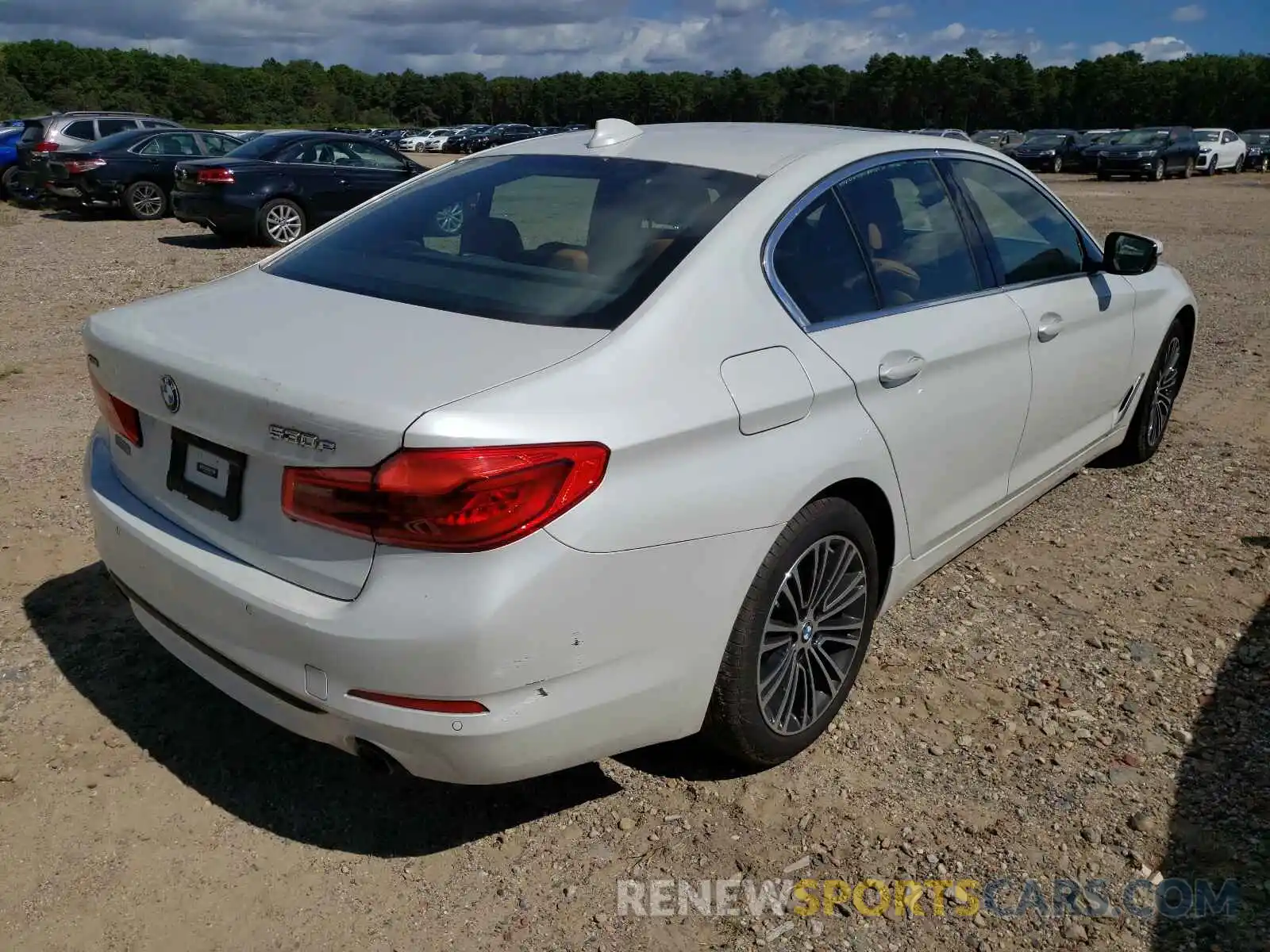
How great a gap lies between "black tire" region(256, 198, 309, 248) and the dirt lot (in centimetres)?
1026

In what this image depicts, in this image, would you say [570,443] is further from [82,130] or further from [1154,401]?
[82,130]

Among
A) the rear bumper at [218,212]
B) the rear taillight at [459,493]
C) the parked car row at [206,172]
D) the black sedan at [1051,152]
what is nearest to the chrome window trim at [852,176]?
the rear taillight at [459,493]

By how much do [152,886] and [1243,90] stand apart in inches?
3090

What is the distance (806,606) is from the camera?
2.89 m

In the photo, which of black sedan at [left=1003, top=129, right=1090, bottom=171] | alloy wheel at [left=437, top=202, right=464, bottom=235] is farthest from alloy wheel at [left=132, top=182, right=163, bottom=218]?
black sedan at [left=1003, top=129, right=1090, bottom=171]

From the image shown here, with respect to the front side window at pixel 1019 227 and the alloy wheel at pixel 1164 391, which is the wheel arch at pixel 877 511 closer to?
the front side window at pixel 1019 227

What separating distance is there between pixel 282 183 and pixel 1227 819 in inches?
535

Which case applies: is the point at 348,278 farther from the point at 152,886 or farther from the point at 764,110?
the point at 764,110

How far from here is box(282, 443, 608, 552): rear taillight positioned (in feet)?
6.88

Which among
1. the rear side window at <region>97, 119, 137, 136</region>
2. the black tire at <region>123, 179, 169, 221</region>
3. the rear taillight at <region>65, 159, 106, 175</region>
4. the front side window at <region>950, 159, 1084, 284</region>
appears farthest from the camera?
the rear side window at <region>97, 119, 137, 136</region>

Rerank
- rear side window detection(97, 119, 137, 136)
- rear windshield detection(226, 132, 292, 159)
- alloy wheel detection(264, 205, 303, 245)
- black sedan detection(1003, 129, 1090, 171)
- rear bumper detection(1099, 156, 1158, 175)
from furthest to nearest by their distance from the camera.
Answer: black sedan detection(1003, 129, 1090, 171) → rear bumper detection(1099, 156, 1158, 175) → rear side window detection(97, 119, 137, 136) → rear windshield detection(226, 132, 292, 159) → alloy wheel detection(264, 205, 303, 245)

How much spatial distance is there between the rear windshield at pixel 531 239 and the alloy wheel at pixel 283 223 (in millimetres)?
11272

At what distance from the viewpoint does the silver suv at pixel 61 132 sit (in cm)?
1795

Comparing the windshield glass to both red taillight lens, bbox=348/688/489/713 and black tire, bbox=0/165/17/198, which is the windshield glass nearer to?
black tire, bbox=0/165/17/198
